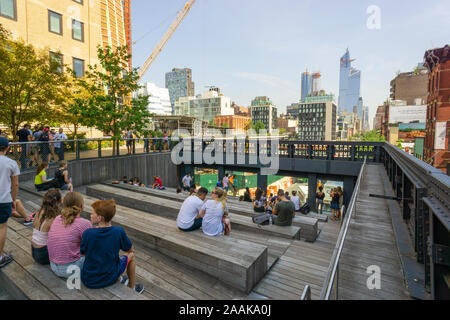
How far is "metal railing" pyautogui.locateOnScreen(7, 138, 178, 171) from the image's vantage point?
9.77 meters

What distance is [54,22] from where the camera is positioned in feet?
72.7

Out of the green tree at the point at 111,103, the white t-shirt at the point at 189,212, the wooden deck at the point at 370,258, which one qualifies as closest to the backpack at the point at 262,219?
the white t-shirt at the point at 189,212

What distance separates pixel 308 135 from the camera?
154250 millimetres

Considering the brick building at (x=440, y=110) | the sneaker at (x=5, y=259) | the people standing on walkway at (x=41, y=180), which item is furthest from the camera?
the brick building at (x=440, y=110)

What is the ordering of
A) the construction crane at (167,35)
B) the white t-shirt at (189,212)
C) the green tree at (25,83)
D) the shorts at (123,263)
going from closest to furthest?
the shorts at (123,263), the white t-shirt at (189,212), the green tree at (25,83), the construction crane at (167,35)

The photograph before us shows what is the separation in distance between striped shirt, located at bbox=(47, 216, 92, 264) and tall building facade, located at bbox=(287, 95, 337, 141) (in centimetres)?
15427

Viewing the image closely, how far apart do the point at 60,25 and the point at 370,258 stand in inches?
1177

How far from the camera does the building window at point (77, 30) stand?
23.9 m

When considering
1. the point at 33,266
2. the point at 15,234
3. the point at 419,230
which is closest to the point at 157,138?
the point at 15,234

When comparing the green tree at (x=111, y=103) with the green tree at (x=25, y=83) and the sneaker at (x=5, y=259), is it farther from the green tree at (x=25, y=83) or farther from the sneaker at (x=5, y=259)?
the sneaker at (x=5, y=259)

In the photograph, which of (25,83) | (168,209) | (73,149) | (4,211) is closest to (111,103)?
(73,149)

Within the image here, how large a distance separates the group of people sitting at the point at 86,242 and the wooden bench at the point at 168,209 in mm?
3764
